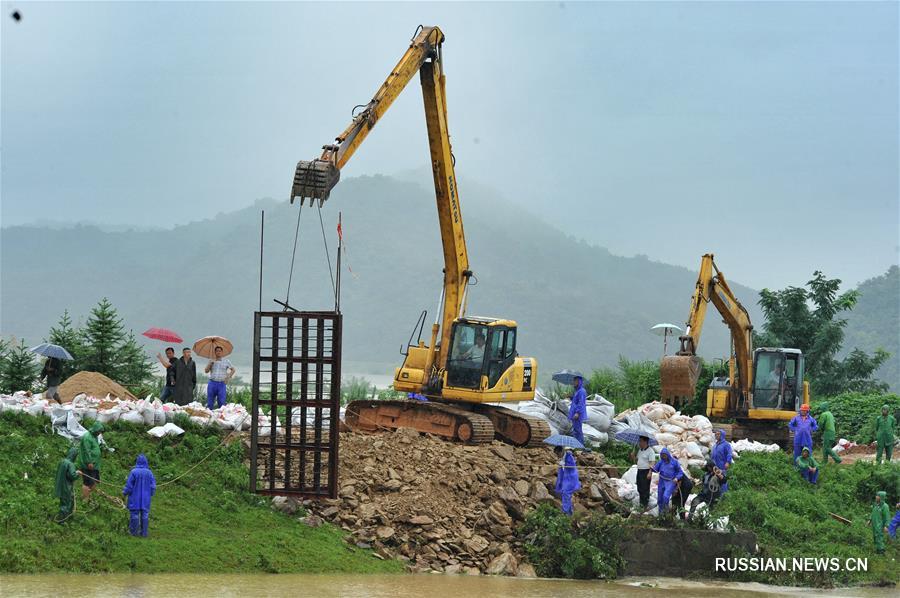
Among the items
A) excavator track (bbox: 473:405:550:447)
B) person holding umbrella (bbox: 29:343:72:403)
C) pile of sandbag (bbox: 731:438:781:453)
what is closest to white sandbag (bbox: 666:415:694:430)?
pile of sandbag (bbox: 731:438:781:453)

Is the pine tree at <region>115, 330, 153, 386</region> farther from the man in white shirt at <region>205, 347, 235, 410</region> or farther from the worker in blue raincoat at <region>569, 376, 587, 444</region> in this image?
the worker in blue raincoat at <region>569, 376, 587, 444</region>

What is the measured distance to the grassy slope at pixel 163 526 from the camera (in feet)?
52.7

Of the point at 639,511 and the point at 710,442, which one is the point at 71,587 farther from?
the point at 710,442

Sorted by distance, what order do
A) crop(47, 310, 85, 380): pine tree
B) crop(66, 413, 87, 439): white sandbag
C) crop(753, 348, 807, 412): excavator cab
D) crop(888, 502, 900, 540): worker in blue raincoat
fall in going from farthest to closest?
1. crop(753, 348, 807, 412): excavator cab
2. crop(47, 310, 85, 380): pine tree
3. crop(66, 413, 87, 439): white sandbag
4. crop(888, 502, 900, 540): worker in blue raincoat

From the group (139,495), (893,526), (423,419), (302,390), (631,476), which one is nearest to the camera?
(139,495)

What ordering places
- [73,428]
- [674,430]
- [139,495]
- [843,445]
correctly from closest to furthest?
[139,495]
[73,428]
[674,430]
[843,445]

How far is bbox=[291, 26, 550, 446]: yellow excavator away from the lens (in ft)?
81.6

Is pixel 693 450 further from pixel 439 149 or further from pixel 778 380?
pixel 439 149

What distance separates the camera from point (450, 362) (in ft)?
84.8

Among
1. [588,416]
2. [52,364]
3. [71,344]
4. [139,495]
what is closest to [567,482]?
[139,495]

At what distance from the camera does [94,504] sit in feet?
57.7

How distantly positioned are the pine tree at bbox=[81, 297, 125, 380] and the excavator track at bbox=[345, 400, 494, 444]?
8.82 m

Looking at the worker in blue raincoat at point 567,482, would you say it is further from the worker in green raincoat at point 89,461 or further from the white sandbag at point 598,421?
the worker in green raincoat at point 89,461

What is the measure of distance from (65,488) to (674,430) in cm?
1568
